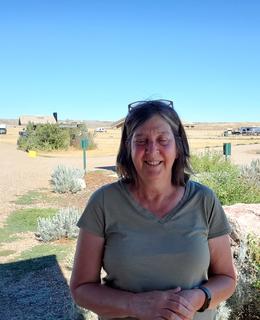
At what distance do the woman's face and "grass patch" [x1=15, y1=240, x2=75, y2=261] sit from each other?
5.21 m

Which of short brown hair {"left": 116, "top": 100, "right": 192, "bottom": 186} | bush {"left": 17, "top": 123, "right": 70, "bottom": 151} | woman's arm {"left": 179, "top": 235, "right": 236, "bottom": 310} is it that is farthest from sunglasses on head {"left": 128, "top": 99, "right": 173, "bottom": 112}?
bush {"left": 17, "top": 123, "right": 70, "bottom": 151}

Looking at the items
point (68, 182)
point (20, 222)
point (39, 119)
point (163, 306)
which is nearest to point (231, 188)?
point (20, 222)

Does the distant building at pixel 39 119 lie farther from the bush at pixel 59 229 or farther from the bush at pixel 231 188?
the bush at pixel 231 188

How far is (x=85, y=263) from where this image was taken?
198 centimetres

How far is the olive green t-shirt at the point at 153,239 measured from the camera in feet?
6.30

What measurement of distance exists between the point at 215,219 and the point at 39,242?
6601 mm

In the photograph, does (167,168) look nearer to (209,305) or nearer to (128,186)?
(128,186)

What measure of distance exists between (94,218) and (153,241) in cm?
27

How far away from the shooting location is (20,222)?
32.9 ft

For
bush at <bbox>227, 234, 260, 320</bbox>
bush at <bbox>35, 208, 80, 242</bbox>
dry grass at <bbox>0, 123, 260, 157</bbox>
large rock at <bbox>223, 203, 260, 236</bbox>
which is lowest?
dry grass at <bbox>0, 123, 260, 157</bbox>

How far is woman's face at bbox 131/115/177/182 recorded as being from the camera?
2061mm

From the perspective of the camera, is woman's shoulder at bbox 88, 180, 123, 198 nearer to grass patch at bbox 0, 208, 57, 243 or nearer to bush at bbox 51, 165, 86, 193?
grass patch at bbox 0, 208, 57, 243

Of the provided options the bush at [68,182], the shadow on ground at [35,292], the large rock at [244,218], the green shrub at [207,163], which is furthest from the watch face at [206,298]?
the bush at [68,182]

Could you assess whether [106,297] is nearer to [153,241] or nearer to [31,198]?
[153,241]
